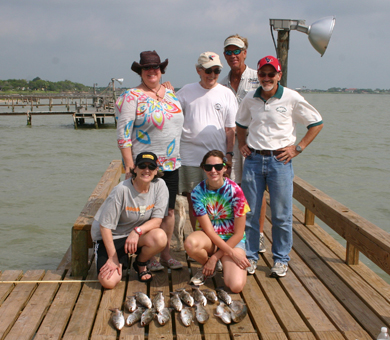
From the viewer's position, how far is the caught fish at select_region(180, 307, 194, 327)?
2.92 m

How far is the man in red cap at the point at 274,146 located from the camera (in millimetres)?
3523

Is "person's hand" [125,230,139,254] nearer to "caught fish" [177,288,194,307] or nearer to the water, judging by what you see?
"caught fish" [177,288,194,307]

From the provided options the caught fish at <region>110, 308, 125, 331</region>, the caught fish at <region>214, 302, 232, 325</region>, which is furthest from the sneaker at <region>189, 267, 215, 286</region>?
the caught fish at <region>110, 308, 125, 331</region>

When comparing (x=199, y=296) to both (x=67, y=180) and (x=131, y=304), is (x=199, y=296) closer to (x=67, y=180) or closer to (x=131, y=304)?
(x=131, y=304)

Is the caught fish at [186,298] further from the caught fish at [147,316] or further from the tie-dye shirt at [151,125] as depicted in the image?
the tie-dye shirt at [151,125]

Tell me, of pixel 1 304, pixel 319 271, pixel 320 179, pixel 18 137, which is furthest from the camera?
pixel 18 137

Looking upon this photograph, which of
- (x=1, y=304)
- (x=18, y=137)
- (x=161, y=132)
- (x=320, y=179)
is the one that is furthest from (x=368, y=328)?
(x=18, y=137)

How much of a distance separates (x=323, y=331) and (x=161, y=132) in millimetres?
2044

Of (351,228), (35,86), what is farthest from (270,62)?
(35,86)

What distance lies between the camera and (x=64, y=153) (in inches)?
920

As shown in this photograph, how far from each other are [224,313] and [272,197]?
1155 mm

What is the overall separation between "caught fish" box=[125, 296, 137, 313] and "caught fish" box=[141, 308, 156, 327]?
0.39ft

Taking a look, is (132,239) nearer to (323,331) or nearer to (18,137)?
(323,331)

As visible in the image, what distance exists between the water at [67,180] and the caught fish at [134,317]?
4539 mm
